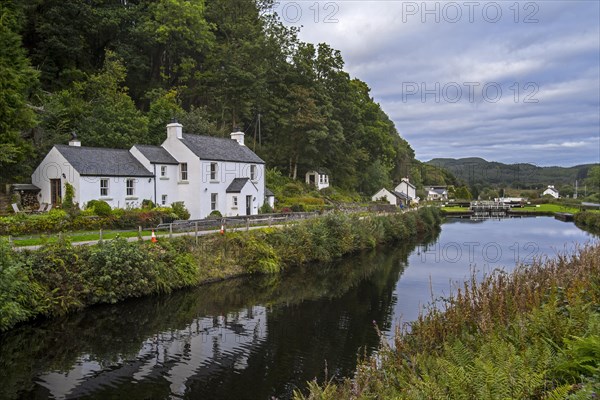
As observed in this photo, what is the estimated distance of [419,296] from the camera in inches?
871

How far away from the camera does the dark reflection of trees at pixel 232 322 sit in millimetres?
12312

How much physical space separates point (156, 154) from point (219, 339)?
915 inches

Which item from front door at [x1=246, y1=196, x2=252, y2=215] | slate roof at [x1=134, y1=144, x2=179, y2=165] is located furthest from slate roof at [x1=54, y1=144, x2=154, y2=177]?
front door at [x1=246, y1=196, x2=252, y2=215]

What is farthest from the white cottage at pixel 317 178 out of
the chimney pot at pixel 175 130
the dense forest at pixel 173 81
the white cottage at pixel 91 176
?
the white cottage at pixel 91 176

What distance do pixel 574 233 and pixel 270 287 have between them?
41.5m

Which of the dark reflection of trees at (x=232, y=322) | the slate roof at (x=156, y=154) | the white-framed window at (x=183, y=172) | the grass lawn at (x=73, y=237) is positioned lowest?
the dark reflection of trees at (x=232, y=322)

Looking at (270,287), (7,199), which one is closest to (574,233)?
(270,287)

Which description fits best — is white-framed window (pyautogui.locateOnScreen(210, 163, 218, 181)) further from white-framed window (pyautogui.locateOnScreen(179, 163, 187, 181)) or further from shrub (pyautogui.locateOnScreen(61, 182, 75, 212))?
shrub (pyautogui.locateOnScreen(61, 182, 75, 212))

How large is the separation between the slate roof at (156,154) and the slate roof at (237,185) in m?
4.96

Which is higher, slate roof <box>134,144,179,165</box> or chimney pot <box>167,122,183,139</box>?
chimney pot <box>167,122,183,139</box>

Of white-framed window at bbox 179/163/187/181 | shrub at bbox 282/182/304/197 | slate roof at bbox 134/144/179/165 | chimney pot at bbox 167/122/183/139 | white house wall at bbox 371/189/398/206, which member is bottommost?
white house wall at bbox 371/189/398/206

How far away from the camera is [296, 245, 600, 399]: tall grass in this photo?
630 cm

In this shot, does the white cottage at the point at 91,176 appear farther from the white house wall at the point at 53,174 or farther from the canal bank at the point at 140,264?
the canal bank at the point at 140,264

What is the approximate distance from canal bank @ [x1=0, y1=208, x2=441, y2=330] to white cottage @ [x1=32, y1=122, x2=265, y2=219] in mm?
8853
